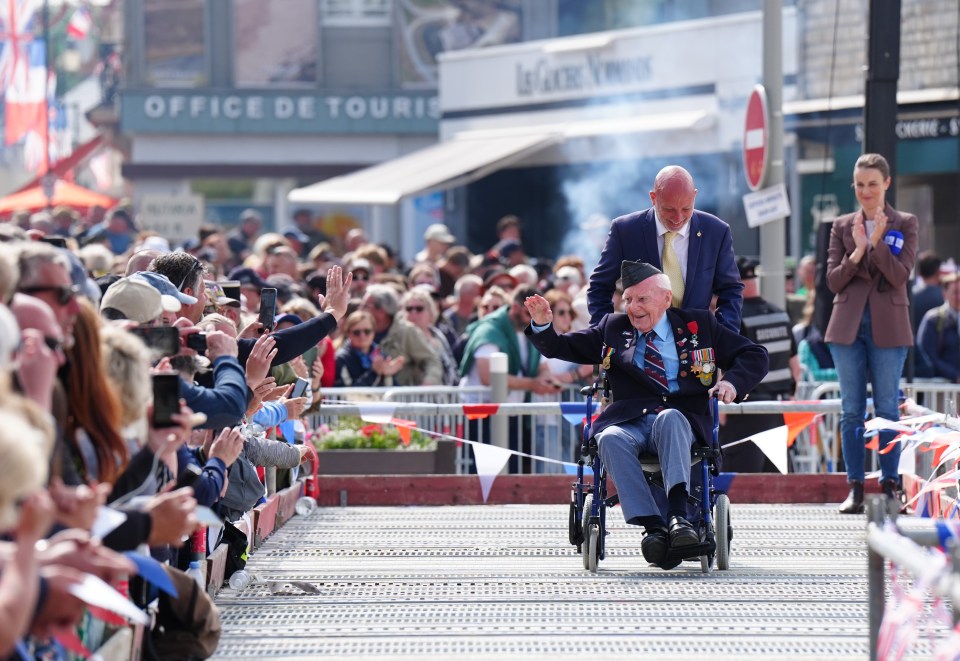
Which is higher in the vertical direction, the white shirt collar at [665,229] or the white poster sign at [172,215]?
the white poster sign at [172,215]

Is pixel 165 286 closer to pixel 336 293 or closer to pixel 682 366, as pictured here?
pixel 336 293

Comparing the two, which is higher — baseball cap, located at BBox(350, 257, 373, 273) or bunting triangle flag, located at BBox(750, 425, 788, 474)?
baseball cap, located at BBox(350, 257, 373, 273)

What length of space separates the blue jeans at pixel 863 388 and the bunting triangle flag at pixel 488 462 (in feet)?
7.08

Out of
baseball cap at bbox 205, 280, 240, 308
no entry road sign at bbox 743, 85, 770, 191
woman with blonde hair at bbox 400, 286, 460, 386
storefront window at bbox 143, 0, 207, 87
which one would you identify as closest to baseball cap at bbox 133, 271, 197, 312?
baseball cap at bbox 205, 280, 240, 308

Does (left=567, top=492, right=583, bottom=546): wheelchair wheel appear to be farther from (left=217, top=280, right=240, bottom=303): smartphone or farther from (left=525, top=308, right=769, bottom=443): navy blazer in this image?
(left=217, top=280, right=240, bottom=303): smartphone

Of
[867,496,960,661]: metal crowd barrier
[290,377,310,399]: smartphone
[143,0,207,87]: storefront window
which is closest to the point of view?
[867,496,960,661]: metal crowd barrier

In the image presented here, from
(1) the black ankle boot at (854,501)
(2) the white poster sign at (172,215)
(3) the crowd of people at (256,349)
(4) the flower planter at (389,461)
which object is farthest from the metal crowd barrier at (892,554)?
(2) the white poster sign at (172,215)

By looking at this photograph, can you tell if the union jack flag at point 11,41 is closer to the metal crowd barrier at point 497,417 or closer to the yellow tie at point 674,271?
the metal crowd barrier at point 497,417

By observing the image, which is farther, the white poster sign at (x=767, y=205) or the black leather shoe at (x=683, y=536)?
the white poster sign at (x=767, y=205)

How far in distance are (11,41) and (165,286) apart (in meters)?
38.7

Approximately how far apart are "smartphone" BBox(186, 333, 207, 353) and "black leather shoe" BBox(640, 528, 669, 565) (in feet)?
8.24

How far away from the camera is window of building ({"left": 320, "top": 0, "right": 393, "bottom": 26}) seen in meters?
44.8

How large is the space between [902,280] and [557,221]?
2097 centimetres

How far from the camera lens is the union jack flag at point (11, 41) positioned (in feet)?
145
